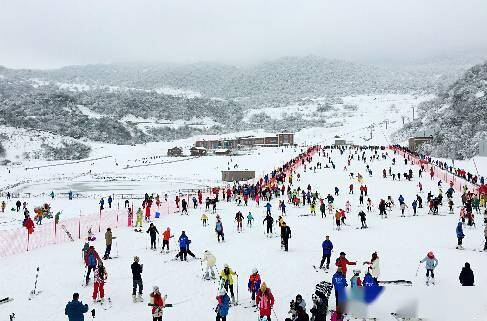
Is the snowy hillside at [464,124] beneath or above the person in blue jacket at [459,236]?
above

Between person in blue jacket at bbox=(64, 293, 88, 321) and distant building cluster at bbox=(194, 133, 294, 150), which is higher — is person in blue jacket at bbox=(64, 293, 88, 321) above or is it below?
below

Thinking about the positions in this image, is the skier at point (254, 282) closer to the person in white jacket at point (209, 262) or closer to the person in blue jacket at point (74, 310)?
the person in white jacket at point (209, 262)

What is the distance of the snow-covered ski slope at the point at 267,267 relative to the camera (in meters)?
8.66

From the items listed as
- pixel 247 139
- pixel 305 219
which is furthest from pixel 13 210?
pixel 247 139

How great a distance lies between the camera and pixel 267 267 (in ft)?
45.6

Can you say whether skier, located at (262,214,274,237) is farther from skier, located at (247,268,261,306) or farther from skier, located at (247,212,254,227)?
skier, located at (247,268,261,306)

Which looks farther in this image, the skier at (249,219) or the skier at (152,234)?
the skier at (249,219)

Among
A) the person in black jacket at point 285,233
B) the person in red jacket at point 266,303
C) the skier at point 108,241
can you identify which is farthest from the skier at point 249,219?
the person in red jacket at point 266,303

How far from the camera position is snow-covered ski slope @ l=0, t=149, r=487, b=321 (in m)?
8.66

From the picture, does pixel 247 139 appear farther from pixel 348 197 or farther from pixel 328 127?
pixel 348 197

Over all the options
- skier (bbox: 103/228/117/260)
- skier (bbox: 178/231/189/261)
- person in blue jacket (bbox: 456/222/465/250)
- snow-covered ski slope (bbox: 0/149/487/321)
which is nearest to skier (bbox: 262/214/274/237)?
snow-covered ski slope (bbox: 0/149/487/321)

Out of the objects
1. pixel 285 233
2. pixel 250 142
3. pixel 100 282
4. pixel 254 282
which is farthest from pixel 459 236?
pixel 250 142

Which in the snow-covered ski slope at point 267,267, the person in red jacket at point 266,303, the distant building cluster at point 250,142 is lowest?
the snow-covered ski slope at point 267,267

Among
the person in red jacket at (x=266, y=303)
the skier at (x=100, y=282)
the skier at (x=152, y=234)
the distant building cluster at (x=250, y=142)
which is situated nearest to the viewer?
the person in red jacket at (x=266, y=303)
